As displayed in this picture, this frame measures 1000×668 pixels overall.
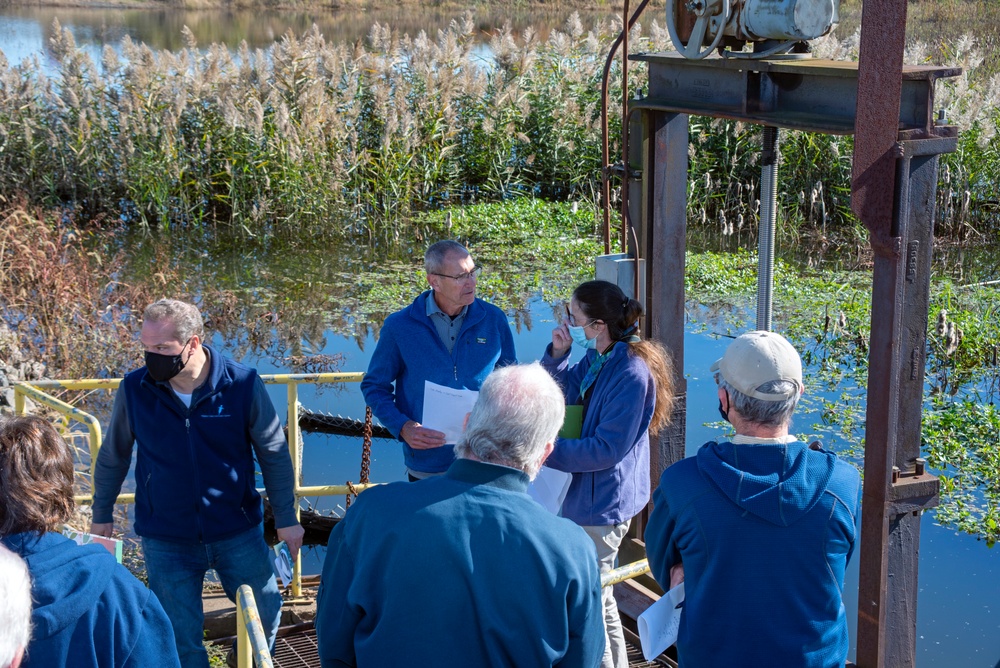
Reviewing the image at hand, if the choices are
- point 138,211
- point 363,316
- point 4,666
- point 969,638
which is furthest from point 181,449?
point 138,211

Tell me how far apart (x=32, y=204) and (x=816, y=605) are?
35.2 ft

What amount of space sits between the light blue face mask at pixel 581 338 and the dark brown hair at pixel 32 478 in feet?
5.96

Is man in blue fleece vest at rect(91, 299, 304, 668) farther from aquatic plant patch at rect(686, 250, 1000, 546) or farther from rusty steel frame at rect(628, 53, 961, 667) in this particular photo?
aquatic plant patch at rect(686, 250, 1000, 546)

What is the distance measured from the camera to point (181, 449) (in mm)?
3604

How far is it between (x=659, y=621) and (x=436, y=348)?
154 cm

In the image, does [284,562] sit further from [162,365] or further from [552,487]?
[552,487]

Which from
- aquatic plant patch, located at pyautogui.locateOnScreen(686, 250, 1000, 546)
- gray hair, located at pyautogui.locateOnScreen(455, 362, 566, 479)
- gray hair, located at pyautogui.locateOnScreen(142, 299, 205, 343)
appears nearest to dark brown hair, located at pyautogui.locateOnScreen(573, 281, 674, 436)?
gray hair, located at pyautogui.locateOnScreen(455, 362, 566, 479)

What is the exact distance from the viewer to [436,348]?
13.1 ft

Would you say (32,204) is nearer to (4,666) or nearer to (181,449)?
(181,449)

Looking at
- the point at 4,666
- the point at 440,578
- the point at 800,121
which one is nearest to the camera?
the point at 4,666

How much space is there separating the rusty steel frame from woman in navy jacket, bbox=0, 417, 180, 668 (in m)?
2.21

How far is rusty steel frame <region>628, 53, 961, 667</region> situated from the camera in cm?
322

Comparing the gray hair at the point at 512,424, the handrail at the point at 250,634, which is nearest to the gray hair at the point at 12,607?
the handrail at the point at 250,634

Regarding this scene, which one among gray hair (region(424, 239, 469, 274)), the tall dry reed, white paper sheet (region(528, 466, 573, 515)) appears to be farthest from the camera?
the tall dry reed
